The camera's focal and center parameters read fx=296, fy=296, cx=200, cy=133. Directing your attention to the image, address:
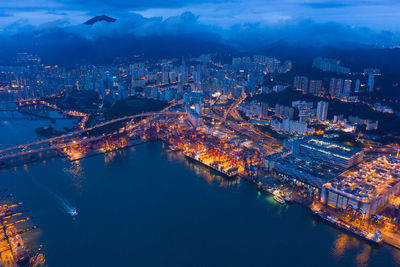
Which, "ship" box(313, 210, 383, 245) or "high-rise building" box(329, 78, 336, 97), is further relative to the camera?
"high-rise building" box(329, 78, 336, 97)

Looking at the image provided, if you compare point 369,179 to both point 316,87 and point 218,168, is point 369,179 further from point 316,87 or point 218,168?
point 316,87

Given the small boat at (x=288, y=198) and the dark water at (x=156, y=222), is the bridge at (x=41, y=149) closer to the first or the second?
the dark water at (x=156, y=222)

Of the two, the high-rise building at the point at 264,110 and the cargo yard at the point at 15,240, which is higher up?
the high-rise building at the point at 264,110

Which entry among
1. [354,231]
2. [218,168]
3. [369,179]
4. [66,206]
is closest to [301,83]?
[218,168]

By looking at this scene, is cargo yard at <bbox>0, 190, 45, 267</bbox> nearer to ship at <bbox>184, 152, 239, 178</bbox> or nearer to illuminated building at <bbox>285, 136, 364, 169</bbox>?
ship at <bbox>184, 152, 239, 178</bbox>

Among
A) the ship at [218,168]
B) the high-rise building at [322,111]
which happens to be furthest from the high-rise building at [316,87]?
the ship at [218,168]

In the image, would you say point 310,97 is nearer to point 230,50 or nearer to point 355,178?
point 355,178

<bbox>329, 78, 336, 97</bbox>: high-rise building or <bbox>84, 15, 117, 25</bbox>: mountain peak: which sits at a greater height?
<bbox>84, 15, 117, 25</bbox>: mountain peak

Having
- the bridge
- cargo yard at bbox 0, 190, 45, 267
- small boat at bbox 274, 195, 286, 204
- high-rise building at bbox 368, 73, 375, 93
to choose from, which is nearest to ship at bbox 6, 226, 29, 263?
cargo yard at bbox 0, 190, 45, 267
